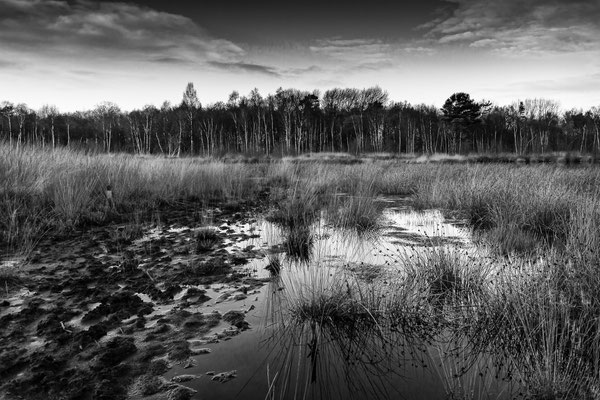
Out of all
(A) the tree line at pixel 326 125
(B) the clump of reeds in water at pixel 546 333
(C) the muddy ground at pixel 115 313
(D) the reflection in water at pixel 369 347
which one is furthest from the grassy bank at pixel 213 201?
(A) the tree line at pixel 326 125

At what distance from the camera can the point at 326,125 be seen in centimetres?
5550

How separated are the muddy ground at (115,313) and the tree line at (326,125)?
136ft

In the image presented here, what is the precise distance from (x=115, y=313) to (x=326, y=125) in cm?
5431

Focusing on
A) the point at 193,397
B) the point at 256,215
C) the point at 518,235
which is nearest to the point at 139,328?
the point at 193,397

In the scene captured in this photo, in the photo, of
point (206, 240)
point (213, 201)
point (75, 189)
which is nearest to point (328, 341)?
point (206, 240)

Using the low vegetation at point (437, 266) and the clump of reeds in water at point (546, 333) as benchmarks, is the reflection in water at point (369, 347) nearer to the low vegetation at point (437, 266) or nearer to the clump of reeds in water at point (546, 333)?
the low vegetation at point (437, 266)

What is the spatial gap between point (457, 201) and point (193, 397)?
7503mm

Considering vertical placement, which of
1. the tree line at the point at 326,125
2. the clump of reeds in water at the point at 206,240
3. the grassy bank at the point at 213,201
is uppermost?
the tree line at the point at 326,125

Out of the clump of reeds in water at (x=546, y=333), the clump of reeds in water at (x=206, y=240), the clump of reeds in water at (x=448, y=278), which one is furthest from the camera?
the clump of reeds in water at (x=206, y=240)

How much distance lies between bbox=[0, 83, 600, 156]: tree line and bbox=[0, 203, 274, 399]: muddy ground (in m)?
41.4

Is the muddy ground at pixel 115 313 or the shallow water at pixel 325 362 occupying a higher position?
the muddy ground at pixel 115 313

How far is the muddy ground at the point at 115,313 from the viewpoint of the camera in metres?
2.14

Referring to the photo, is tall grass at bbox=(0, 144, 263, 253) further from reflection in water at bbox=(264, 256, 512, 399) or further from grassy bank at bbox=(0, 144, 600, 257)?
reflection in water at bbox=(264, 256, 512, 399)

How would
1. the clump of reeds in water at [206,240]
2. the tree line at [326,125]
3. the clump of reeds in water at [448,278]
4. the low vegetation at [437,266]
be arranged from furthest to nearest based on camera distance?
the tree line at [326,125]
the clump of reeds in water at [206,240]
the clump of reeds in water at [448,278]
the low vegetation at [437,266]
